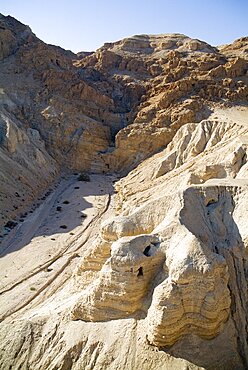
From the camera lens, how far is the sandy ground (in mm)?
22078

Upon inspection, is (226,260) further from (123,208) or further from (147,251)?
(123,208)

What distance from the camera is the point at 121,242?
1452 centimetres

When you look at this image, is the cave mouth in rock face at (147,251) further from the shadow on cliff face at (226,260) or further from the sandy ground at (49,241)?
the sandy ground at (49,241)

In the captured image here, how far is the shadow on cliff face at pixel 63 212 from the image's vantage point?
99.4 feet

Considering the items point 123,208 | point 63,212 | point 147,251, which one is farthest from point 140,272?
point 63,212

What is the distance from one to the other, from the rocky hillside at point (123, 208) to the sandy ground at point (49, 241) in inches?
5.7

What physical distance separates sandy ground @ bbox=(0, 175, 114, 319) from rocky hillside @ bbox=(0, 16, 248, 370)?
0.47 feet

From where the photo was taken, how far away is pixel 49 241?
2972 cm

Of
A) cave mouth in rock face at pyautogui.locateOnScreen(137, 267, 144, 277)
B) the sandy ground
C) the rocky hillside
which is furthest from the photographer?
the sandy ground

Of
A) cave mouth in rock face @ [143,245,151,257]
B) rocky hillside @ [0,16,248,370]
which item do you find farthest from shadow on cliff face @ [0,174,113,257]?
cave mouth in rock face @ [143,245,151,257]

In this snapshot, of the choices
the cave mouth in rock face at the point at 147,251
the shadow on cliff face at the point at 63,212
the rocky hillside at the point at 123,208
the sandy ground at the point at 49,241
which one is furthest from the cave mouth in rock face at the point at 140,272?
the shadow on cliff face at the point at 63,212

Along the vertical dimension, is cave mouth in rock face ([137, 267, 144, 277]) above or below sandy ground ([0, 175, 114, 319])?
above

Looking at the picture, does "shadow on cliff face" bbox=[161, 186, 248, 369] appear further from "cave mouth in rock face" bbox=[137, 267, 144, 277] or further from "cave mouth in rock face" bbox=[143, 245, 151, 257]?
"cave mouth in rock face" bbox=[137, 267, 144, 277]

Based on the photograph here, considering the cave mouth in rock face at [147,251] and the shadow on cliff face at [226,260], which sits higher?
the cave mouth in rock face at [147,251]
